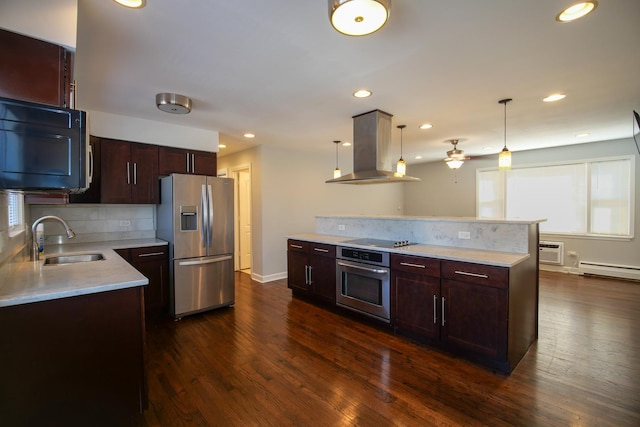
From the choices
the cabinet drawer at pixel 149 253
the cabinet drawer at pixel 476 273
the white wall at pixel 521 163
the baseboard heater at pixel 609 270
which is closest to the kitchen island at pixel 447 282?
the cabinet drawer at pixel 476 273

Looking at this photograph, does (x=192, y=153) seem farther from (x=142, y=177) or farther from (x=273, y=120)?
(x=273, y=120)

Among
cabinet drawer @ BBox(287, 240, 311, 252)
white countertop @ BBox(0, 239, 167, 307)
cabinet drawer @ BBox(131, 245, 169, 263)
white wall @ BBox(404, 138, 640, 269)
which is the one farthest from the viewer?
white wall @ BBox(404, 138, 640, 269)

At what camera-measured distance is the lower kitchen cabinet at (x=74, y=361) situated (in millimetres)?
1396

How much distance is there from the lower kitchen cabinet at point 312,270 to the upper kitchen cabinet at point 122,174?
198 cm

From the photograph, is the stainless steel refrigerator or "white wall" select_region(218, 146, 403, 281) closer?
the stainless steel refrigerator

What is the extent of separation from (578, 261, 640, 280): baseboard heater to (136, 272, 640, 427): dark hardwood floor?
6.79 feet

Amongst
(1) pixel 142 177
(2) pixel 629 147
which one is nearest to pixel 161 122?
(1) pixel 142 177

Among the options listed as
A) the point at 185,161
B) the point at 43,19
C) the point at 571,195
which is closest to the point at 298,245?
the point at 185,161

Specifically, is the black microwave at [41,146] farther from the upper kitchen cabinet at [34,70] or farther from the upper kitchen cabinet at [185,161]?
the upper kitchen cabinet at [185,161]

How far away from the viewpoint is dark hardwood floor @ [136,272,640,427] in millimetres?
1842

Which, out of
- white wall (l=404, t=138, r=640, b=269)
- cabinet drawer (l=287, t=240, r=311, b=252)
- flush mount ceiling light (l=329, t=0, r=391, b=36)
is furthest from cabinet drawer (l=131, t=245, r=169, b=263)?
white wall (l=404, t=138, r=640, b=269)

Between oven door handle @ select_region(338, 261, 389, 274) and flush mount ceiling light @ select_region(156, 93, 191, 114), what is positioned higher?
flush mount ceiling light @ select_region(156, 93, 191, 114)

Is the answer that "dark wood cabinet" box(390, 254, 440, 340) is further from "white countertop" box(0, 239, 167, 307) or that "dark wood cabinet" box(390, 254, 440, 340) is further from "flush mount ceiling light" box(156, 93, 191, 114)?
"flush mount ceiling light" box(156, 93, 191, 114)

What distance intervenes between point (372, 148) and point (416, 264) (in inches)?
57.1
